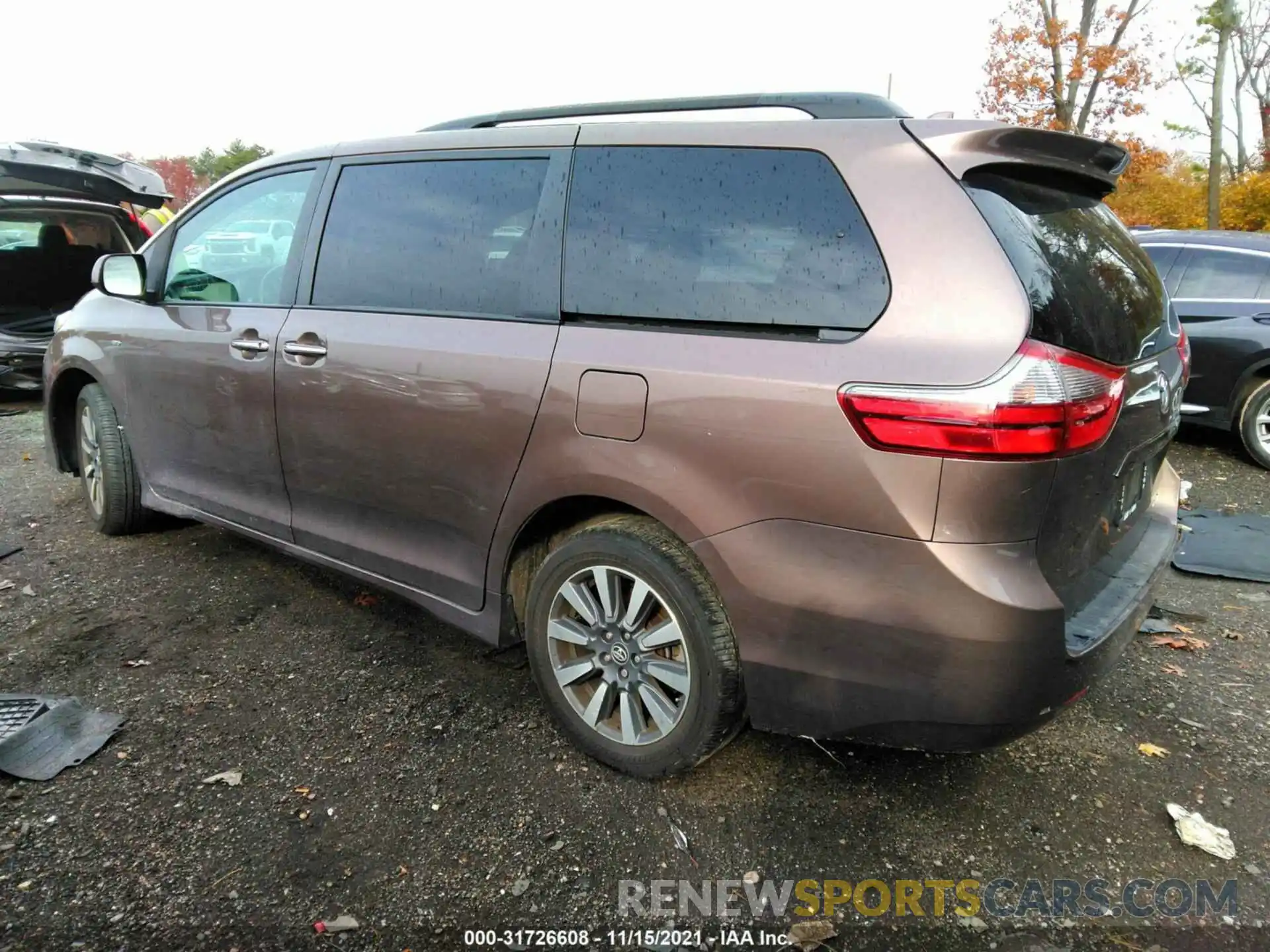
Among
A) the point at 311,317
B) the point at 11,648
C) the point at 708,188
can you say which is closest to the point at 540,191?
the point at 708,188

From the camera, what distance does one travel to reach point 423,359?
275 cm

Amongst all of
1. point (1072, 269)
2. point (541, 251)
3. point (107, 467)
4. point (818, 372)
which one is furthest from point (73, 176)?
point (1072, 269)

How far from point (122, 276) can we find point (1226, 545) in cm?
554

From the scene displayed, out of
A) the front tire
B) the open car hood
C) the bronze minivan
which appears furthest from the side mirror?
the open car hood

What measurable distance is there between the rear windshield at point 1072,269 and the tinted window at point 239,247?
97.8 inches

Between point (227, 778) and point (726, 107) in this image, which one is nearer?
point (726, 107)

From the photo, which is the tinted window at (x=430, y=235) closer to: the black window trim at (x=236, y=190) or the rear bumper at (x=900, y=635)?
the black window trim at (x=236, y=190)

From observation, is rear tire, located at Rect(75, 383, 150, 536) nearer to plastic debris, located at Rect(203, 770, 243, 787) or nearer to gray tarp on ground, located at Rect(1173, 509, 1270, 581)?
plastic debris, located at Rect(203, 770, 243, 787)

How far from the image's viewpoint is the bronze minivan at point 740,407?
192 cm

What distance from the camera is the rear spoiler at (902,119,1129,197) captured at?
2047 mm

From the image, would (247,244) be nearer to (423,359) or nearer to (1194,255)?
(423,359)

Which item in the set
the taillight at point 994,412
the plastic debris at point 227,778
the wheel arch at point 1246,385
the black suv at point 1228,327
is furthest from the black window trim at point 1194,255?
the plastic debris at point 227,778

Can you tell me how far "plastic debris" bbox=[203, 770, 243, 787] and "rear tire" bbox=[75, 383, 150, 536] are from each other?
219 cm

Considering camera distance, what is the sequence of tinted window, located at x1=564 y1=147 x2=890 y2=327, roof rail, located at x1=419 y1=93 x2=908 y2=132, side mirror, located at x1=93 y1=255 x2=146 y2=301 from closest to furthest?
1. tinted window, located at x1=564 y1=147 x2=890 y2=327
2. roof rail, located at x1=419 y1=93 x2=908 y2=132
3. side mirror, located at x1=93 y1=255 x2=146 y2=301
